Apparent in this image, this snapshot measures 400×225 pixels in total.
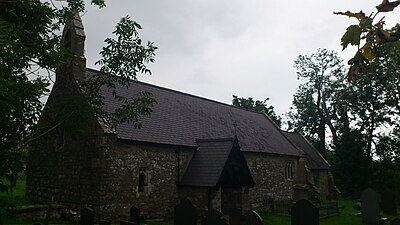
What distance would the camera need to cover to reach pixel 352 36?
6.41 ft

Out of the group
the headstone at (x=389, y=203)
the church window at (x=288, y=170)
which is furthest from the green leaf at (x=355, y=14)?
the church window at (x=288, y=170)

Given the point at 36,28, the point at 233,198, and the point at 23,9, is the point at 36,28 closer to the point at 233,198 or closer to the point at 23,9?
the point at 23,9

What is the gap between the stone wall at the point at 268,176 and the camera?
84.3 ft

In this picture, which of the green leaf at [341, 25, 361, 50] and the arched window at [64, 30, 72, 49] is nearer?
the green leaf at [341, 25, 361, 50]

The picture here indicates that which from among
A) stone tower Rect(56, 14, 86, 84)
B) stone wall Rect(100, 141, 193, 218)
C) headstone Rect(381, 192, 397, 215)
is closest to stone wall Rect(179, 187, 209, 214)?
stone wall Rect(100, 141, 193, 218)

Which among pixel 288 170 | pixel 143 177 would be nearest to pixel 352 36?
pixel 143 177

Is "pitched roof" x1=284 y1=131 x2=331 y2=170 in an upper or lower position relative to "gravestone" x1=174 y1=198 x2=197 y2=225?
upper

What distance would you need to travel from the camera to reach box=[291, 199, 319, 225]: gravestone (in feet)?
31.6

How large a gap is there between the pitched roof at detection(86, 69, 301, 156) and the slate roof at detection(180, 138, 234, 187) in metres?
1.06

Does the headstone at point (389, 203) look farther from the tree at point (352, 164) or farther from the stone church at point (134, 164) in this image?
the tree at point (352, 164)

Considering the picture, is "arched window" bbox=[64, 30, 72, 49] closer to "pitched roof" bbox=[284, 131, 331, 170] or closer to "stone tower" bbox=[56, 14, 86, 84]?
"stone tower" bbox=[56, 14, 86, 84]

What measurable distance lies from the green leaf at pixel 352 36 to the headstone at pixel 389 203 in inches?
947

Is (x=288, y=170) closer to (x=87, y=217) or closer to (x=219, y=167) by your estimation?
(x=219, y=167)

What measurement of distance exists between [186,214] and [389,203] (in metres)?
16.7
